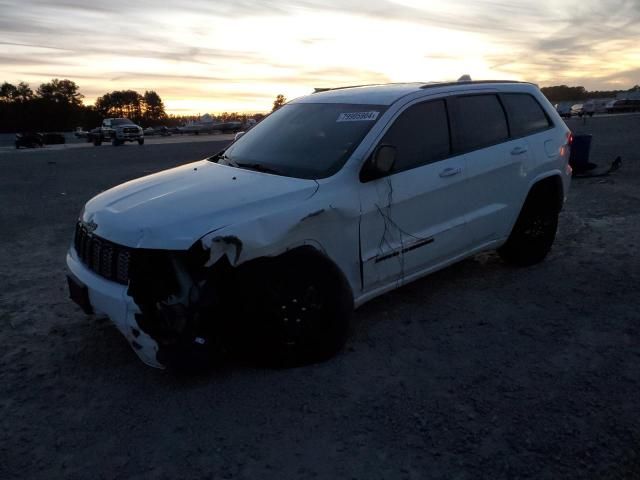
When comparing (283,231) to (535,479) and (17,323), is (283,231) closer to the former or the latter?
(535,479)

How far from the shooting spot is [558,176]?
16.3 feet

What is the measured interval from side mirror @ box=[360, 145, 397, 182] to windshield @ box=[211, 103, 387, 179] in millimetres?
168

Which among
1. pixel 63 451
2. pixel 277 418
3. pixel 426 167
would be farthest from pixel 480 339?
pixel 63 451

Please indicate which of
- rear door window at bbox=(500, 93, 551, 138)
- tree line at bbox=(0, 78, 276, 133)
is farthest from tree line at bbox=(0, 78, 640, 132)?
rear door window at bbox=(500, 93, 551, 138)

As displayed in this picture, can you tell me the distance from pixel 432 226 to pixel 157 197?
77.5 inches

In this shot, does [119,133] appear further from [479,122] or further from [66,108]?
[66,108]

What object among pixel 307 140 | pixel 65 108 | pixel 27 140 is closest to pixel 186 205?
pixel 307 140

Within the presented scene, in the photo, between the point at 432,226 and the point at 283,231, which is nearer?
the point at 283,231

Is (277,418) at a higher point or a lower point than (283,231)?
lower

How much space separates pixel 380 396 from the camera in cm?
292

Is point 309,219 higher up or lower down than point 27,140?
lower down

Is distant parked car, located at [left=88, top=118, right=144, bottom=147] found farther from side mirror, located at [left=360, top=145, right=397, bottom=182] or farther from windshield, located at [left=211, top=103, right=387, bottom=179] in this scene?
side mirror, located at [left=360, top=145, right=397, bottom=182]

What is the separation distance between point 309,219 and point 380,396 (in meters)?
1.10

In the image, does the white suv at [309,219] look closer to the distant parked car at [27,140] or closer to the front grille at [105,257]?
the front grille at [105,257]
